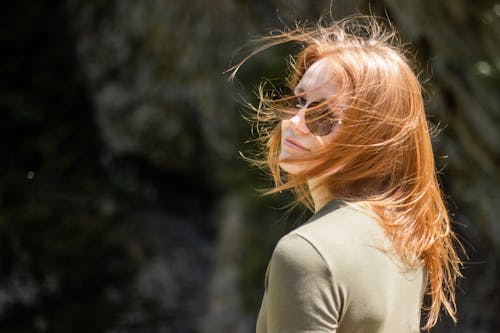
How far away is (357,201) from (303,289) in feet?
0.52

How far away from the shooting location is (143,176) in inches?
171

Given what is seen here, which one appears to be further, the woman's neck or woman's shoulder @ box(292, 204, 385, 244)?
the woman's neck

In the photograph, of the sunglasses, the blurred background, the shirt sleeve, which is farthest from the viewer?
the blurred background

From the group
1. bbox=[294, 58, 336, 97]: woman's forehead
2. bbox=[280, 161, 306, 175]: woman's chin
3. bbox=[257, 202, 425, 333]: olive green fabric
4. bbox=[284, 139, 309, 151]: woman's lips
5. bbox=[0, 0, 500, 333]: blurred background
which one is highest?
bbox=[294, 58, 336, 97]: woman's forehead

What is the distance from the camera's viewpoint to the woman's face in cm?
93

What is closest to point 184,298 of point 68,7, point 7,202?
point 7,202

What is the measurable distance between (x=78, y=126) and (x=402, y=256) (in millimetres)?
3695

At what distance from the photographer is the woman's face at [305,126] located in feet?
3.06

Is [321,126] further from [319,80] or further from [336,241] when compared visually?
[336,241]

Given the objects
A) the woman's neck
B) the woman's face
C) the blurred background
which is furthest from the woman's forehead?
the blurred background

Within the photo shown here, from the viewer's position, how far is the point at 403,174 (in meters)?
0.97

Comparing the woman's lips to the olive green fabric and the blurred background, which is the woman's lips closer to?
the olive green fabric

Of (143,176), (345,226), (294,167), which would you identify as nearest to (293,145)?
(294,167)

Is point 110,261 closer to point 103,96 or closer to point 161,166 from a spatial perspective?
point 161,166
